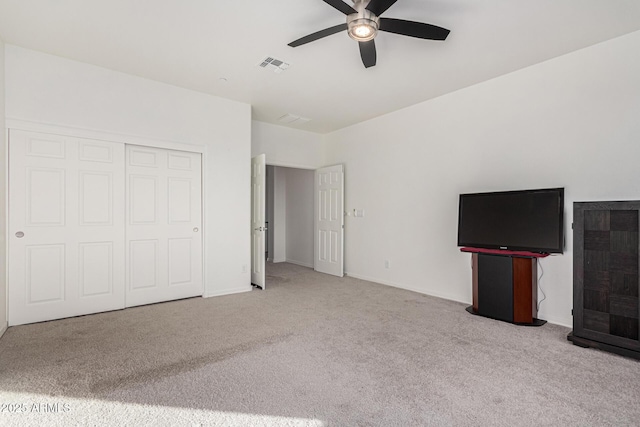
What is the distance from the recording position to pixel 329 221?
20.3ft

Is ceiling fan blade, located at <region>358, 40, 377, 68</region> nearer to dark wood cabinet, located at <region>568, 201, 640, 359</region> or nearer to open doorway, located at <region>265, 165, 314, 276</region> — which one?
dark wood cabinet, located at <region>568, 201, 640, 359</region>

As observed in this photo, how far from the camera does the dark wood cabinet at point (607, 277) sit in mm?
2625

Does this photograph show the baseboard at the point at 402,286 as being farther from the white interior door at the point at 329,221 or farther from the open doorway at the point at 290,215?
the open doorway at the point at 290,215

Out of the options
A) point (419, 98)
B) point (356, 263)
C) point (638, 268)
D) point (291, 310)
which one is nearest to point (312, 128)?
point (419, 98)

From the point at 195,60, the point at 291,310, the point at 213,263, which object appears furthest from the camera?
the point at 213,263

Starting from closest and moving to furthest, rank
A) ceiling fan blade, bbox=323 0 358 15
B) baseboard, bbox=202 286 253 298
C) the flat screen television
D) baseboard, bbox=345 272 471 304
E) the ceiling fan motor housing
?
1. ceiling fan blade, bbox=323 0 358 15
2. the ceiling fan motor housing
3. the flat screen television
4. baseboard, bbox=345 272 471 304
5. baseboard, bbox=202 286 253 298

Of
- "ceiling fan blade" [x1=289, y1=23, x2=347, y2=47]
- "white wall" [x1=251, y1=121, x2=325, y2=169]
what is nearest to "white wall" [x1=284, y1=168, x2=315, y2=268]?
"white wall" [x1=251, y1=121, x2=325, y2=169]

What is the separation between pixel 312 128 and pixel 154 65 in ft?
9.92

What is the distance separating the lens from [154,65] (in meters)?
3.63

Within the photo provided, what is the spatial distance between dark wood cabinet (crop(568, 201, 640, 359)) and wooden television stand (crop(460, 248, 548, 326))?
0.47 metres

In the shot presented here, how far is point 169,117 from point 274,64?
5.31 feet

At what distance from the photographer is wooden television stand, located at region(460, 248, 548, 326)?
3.37 m

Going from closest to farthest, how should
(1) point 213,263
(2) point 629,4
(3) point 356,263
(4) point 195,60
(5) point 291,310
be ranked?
(2) point 629,4 < (4) point 195,60 < (5) point 291,310 < (1) point 213,263 < (3) point 356,263

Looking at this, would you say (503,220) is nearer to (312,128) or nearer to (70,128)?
(312,128)
